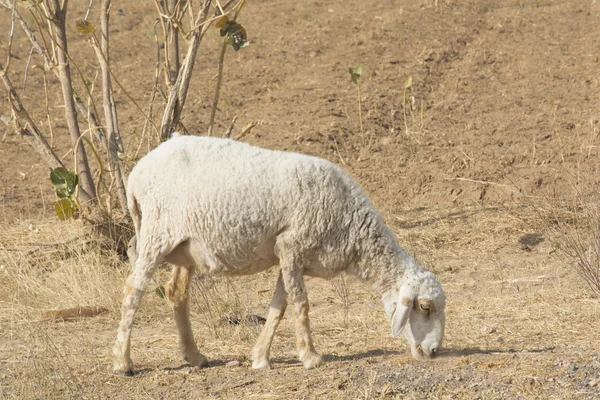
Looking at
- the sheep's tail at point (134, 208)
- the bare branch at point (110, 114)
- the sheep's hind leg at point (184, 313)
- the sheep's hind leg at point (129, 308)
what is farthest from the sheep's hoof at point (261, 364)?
the bare branch at point (110, 114)

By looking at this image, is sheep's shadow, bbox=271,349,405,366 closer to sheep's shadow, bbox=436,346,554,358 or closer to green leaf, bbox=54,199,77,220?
sheep's shadow, bbox=436,346,554,358

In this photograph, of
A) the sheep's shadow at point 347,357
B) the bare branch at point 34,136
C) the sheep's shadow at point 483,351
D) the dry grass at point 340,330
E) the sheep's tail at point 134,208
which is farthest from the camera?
the bare branch at point 34,136

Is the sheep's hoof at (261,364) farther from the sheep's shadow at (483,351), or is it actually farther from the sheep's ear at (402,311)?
the sheep's shadow at (483,351)

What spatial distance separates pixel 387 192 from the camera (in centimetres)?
1091

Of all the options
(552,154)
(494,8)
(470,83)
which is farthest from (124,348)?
(494,8)

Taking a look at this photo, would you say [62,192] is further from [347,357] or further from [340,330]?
[347,357]

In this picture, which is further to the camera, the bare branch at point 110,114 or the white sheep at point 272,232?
the bare branch at point 110,114

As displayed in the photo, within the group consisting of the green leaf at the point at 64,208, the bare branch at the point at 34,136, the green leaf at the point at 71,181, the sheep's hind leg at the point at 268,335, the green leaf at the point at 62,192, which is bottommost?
the sheep's hind leg at the point at 268,335

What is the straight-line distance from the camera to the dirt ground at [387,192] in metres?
5.68

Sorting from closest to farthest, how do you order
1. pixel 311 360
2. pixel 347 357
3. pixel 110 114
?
1. pixel 311 360
2. pixel 347 357
3. pixel 110 114

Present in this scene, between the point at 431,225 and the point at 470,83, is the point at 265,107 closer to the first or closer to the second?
the point at 470,83

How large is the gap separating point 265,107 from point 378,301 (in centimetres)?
607

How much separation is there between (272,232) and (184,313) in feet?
3.06

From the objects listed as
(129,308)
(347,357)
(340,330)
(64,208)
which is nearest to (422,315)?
(347,357)
